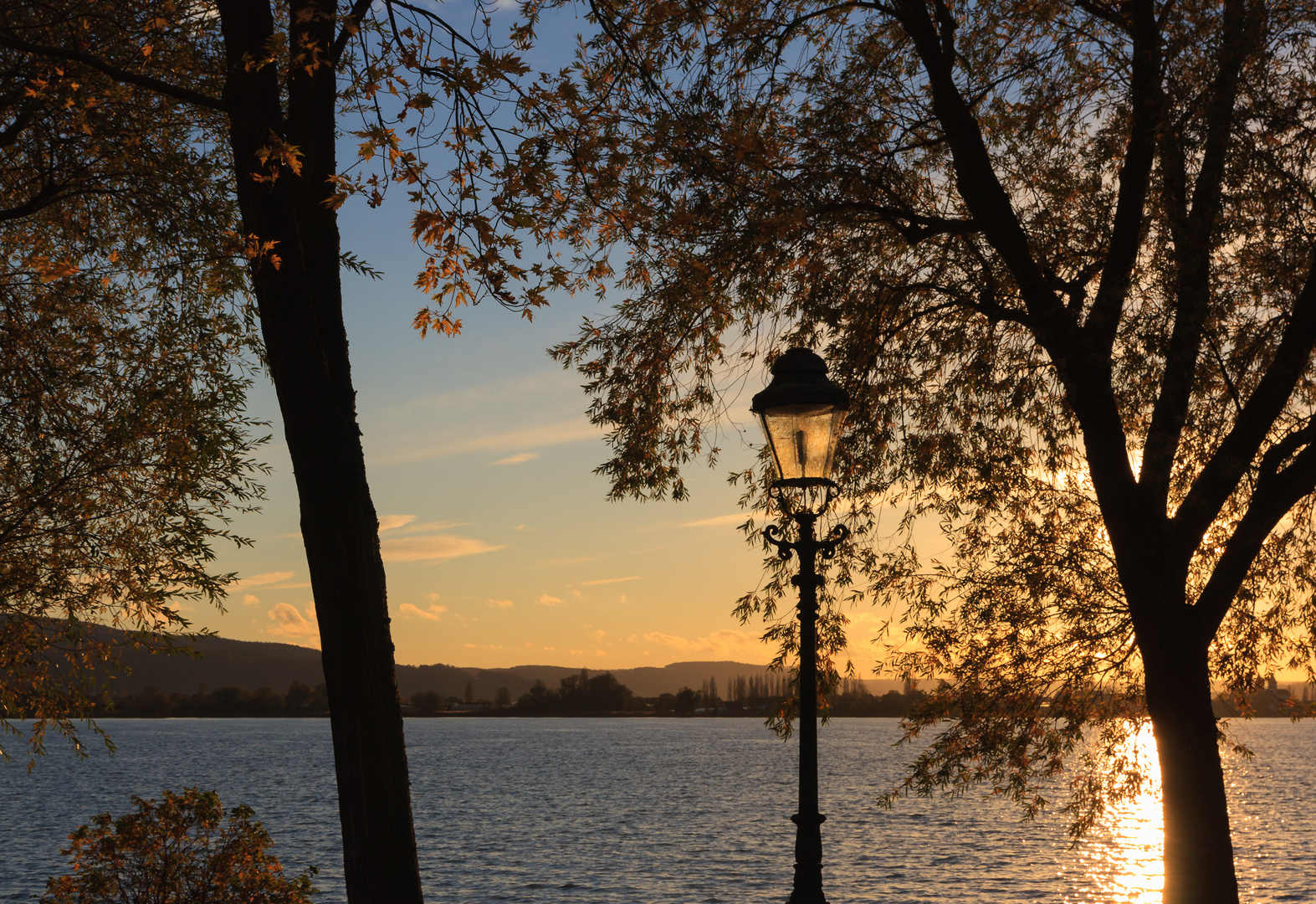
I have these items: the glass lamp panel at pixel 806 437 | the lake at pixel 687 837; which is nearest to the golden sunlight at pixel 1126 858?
the lake at pixel 687 837

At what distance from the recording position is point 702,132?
1095cm

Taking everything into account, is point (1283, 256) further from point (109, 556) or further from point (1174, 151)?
point (109, 556)

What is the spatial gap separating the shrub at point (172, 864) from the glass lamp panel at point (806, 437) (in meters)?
7.18

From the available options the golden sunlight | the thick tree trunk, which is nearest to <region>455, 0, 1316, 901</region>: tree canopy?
the thick tree trunk

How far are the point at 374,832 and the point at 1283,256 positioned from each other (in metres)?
10.6

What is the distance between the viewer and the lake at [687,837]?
40.7 metres

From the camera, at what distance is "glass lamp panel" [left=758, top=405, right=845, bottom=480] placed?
8344 mm

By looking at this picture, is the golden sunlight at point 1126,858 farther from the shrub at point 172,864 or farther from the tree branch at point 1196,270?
the shrub at point 172,864

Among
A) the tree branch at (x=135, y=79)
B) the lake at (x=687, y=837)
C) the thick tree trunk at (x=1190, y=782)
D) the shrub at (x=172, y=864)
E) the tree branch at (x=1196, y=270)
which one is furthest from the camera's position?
the lake at (x=687, y=837)

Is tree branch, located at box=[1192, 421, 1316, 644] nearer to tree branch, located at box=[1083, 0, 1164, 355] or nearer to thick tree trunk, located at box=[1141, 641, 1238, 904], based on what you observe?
thick tree trunk, located at box=[1141, 641, 1238, 904]

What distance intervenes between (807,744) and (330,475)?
406 cm

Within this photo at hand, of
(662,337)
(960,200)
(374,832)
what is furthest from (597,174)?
(960,200)

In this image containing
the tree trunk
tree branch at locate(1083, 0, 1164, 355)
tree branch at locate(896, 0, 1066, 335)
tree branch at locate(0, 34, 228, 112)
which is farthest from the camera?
tree branch at locate(896, 0, 1066, 335)

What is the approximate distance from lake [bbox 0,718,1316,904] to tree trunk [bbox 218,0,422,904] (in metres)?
13.1
